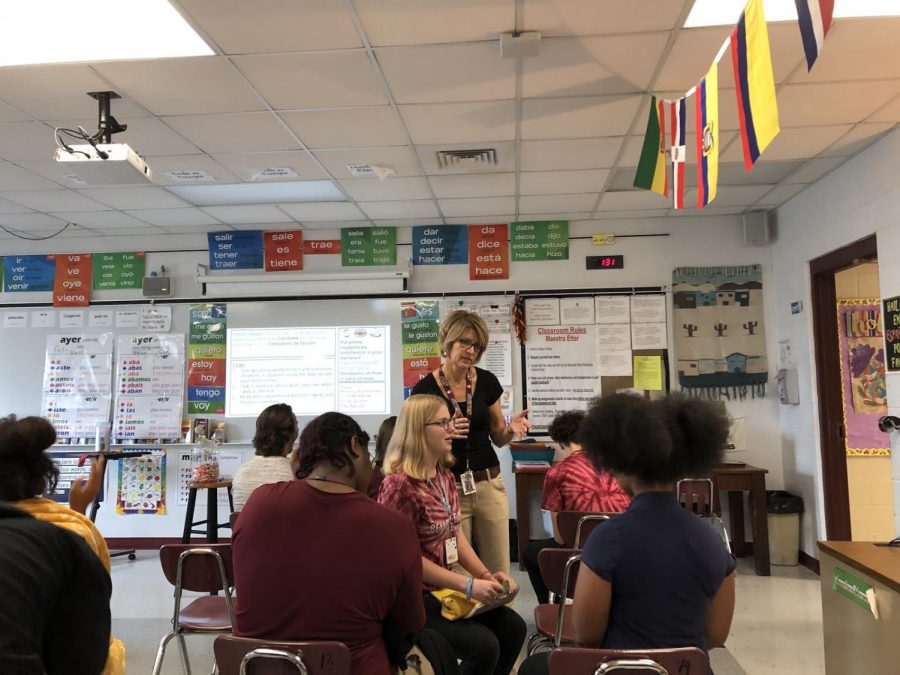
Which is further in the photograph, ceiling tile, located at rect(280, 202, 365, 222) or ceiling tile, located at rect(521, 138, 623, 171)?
ceiling tile, located at rect(280, 202, 365, 222)

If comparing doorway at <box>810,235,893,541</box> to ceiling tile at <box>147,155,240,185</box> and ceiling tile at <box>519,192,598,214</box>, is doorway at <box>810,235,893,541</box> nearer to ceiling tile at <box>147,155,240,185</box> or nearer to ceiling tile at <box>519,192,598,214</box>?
ceiling tile at <box>519,192,598,214</box>

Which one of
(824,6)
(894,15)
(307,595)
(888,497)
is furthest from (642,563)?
(888,497)

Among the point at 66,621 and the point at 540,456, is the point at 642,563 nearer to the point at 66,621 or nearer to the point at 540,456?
the point at 66,621

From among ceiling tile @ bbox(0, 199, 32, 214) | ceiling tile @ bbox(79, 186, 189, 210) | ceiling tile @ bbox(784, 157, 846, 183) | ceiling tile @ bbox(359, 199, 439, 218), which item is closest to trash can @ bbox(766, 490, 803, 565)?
ceiling tile @ bbox(784, 157, 846, 183)

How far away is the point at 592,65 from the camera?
260 cm

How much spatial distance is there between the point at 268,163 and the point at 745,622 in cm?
392

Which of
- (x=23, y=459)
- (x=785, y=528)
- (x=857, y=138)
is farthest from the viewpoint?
(x=785, y=528)

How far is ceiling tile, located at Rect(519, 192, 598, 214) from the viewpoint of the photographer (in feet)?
14.7

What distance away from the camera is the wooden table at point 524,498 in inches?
179

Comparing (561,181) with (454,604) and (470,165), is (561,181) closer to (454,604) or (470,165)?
(470,165)

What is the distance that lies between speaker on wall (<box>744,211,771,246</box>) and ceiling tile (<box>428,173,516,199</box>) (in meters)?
2.07

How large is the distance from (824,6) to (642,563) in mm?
1365

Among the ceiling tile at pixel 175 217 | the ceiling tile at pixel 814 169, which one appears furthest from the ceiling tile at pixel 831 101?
the ceiling tile at pixel 175 217

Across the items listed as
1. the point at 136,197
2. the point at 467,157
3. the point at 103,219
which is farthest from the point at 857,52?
the point at 103,219
